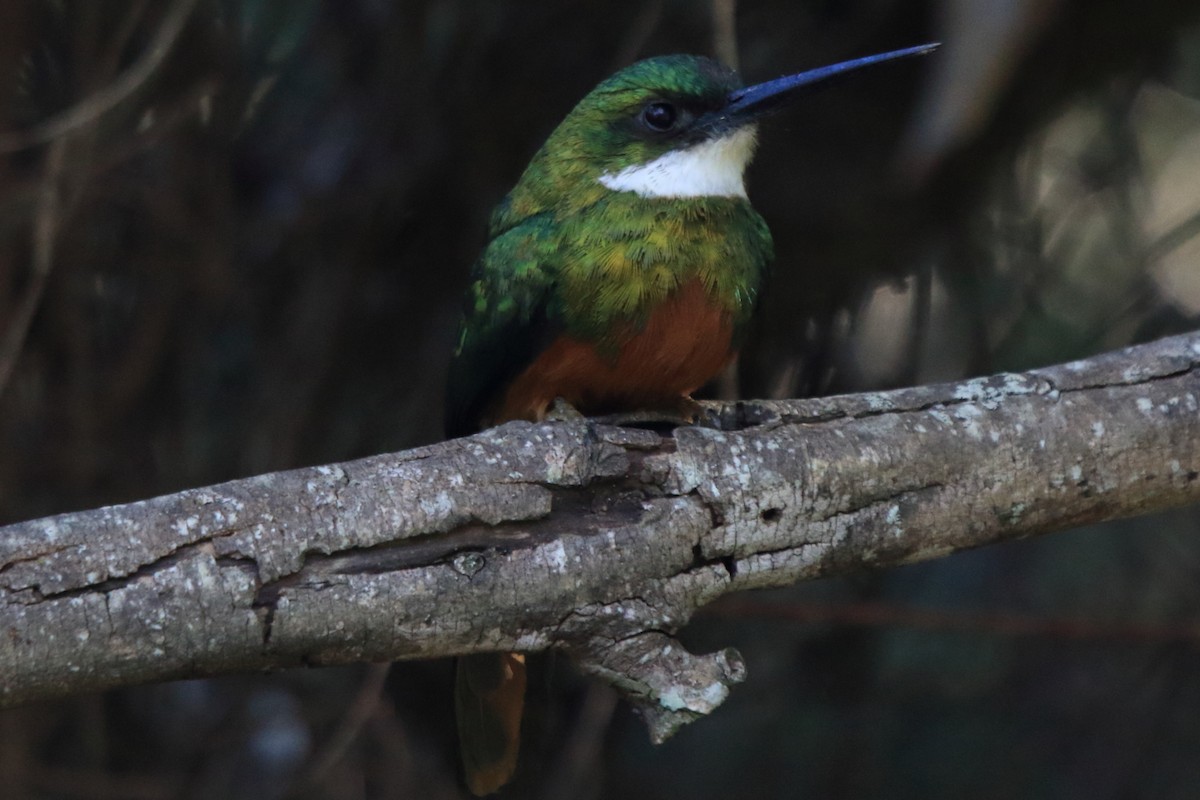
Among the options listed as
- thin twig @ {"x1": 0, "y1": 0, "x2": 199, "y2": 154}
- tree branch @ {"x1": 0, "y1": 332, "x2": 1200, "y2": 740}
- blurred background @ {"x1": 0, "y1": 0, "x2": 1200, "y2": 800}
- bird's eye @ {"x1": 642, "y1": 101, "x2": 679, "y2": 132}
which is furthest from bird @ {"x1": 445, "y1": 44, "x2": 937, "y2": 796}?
thin twig @ {"x1": 0, "y1": 0, "x2": 199, "y2": 154}

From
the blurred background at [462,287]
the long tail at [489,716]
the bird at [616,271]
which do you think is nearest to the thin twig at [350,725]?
the blurred background at [462,287]

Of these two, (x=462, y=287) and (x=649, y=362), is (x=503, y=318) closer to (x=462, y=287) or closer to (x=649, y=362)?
(x=649, y=362)

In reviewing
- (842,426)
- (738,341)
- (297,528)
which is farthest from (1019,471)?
(297,528)

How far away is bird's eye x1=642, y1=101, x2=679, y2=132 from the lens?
7.93 feet

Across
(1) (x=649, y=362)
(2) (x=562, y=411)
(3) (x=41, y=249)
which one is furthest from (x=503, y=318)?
(3) (x=41, y=249)

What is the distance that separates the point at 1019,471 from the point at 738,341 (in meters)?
0.53

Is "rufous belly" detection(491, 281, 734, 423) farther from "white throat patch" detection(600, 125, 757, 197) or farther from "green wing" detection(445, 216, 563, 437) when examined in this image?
"white throat patch" detection(600, 125, 757, 197)

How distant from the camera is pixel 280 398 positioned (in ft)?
10.5

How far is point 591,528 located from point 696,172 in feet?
2.80

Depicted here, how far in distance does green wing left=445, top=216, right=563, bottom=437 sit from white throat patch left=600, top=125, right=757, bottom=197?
17 cm

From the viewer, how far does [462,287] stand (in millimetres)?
3348

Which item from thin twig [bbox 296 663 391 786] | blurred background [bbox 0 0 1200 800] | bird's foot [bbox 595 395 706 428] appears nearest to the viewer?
bird's foot [bbox 595 395 706 428]

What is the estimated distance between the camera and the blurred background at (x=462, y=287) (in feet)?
9.91

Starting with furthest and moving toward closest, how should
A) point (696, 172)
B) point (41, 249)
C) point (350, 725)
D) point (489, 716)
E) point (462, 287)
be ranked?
point (462, 287) → point (350, 725) → point (41, 249) → point (696, 172) → point (489, 716)
